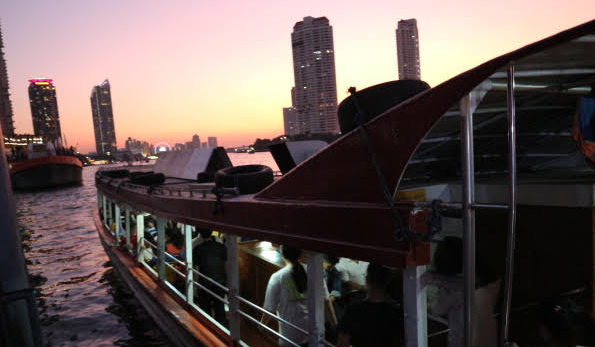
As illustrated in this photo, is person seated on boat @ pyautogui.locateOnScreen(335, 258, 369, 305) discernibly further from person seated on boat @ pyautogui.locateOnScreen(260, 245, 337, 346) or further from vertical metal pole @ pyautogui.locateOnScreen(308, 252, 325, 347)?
vertical metal pole @ pyautogui.locateOnScreen(308, 252, 325, 347)

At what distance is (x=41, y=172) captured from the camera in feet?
186

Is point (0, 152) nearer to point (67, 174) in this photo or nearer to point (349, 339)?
point (349, 339)

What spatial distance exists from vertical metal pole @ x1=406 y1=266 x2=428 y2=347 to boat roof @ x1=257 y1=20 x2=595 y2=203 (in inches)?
22.4

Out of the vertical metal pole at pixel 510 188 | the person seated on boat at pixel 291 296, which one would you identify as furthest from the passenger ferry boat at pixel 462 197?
the person seated on boat at pixel 291 296

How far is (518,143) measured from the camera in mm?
4090

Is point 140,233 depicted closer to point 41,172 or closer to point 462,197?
point 462,197

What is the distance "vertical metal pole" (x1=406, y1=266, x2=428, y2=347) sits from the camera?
2.48m

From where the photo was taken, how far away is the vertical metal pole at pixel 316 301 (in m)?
3.25

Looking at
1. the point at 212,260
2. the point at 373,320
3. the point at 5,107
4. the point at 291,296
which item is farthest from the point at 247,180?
the point at 5,107

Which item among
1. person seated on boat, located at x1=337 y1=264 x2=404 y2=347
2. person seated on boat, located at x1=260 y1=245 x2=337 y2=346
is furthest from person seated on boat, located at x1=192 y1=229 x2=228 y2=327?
person seated on boat, located at x1=337 y1=264 x2=404 y2=347

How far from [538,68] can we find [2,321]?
4.51 meters

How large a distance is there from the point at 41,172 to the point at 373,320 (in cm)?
6550

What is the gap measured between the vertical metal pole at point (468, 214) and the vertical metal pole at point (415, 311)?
0.32m

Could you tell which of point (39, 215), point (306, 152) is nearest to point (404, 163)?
point (306, 152)
